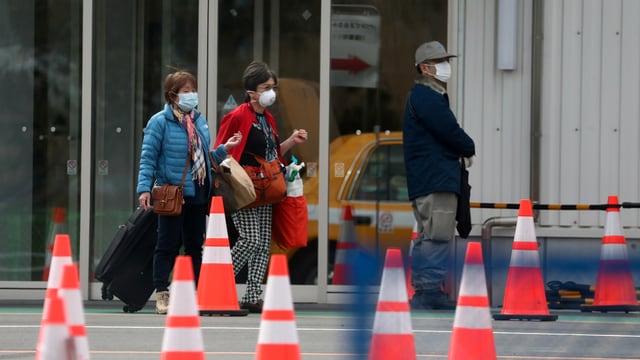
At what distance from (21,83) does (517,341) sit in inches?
237

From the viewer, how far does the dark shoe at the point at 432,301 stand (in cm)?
928

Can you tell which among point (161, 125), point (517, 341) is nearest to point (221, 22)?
point (161, 125)

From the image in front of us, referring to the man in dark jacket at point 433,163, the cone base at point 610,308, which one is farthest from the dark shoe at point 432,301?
the cone base at point 610,308

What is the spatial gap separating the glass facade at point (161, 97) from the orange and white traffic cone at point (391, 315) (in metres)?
5.92

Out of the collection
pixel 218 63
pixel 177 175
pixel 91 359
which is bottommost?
pixel 91 359

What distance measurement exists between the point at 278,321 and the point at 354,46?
6961mm

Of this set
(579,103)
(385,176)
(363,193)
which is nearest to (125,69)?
(363,193)

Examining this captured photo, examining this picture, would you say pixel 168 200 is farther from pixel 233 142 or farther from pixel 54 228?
pixel 54 228

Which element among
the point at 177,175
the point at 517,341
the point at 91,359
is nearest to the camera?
the point at 91,359

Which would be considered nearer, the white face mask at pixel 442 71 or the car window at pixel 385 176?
the white face mask at pixel 442 71

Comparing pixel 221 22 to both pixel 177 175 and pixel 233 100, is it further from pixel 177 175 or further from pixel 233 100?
pixel 177 175

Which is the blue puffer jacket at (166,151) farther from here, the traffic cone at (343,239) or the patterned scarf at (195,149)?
the traffic cone at (343,239)

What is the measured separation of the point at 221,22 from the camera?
12.6m

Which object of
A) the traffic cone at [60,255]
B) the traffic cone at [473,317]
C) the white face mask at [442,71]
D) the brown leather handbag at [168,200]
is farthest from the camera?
the white face mask at [442,71]
